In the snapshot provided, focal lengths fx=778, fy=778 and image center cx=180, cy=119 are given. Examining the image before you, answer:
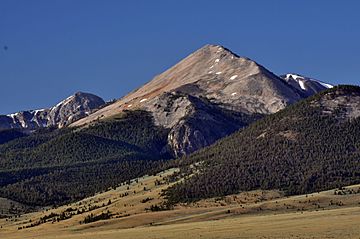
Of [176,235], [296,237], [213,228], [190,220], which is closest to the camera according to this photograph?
[296,237]

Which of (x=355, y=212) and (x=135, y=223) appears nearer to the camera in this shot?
(x=355, y=212)

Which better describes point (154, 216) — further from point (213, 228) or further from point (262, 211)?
point (213, 228)

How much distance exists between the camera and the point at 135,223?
189m

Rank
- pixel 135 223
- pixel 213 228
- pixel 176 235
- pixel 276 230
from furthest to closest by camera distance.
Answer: pixel 135 223 → pixel 213 228 → pixel 176 235 → pixel 276 230

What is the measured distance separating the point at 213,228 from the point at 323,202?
196 feet

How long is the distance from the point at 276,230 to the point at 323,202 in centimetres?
7287

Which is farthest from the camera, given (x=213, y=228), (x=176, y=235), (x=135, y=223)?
(x=135, y=223)

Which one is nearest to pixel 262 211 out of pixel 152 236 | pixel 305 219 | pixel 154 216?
pixel 154 216

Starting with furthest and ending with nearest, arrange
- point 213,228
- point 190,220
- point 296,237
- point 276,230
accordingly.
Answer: point 190,220
point 213,228
point 276,230
point 296,237

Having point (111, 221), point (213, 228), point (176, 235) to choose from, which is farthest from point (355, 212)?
point (111, 221)

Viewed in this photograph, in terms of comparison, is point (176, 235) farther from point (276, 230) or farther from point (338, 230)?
point (338, 230)

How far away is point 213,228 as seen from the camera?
13538 cm

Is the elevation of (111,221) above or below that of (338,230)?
above

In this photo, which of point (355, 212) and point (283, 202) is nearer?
point (355, 212)
